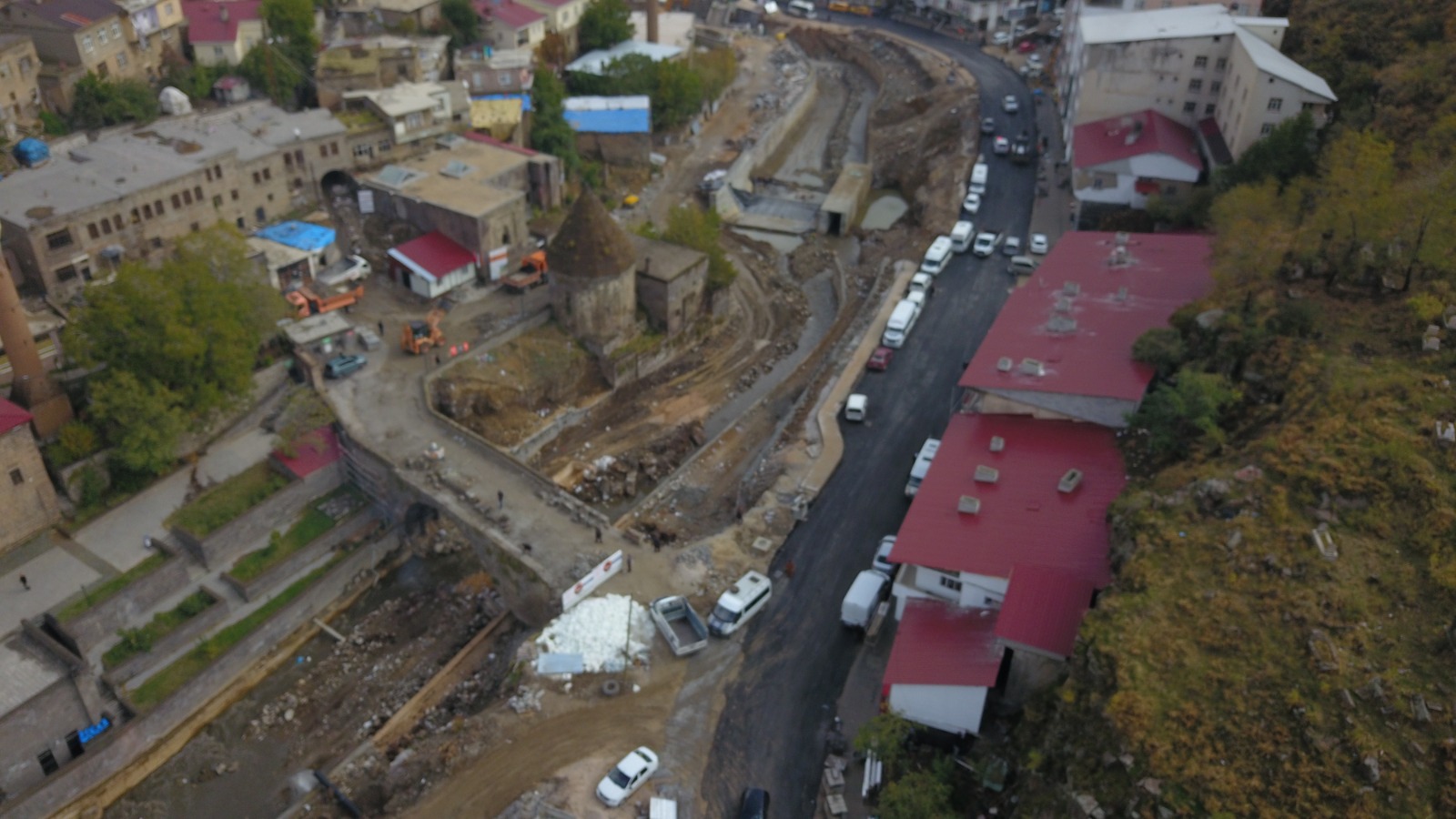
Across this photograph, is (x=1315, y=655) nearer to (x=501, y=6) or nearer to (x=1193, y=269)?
(x=1193, y=269)

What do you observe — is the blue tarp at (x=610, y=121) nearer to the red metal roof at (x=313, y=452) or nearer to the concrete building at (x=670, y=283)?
the concrete building at (x=670, y=283)

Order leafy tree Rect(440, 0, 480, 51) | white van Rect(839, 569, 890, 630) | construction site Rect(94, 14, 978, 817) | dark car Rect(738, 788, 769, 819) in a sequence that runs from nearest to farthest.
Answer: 1. dark car Rect(738, 788, 769, 819)
2. construction site Rect(94, 14, 978, 817)
3. white van Rect(839, 569, 890, 630)
4. leafy tree Rect(440, 0, 480, 51)

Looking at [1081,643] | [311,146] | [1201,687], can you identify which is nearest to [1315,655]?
[1201,687]

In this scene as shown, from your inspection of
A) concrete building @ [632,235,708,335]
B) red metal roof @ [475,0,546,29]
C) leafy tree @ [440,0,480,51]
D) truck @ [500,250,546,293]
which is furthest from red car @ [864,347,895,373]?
leafy tree @ [440,0,480,51]

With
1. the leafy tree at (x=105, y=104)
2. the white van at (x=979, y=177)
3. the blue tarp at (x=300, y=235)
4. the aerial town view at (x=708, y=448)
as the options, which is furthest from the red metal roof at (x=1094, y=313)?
the leafy tree at (x=105, y=104)

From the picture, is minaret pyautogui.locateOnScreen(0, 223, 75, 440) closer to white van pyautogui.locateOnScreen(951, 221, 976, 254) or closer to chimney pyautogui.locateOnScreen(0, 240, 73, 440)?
chimney pyautogui.locateOnScreen(0, 240, 73, 440)
